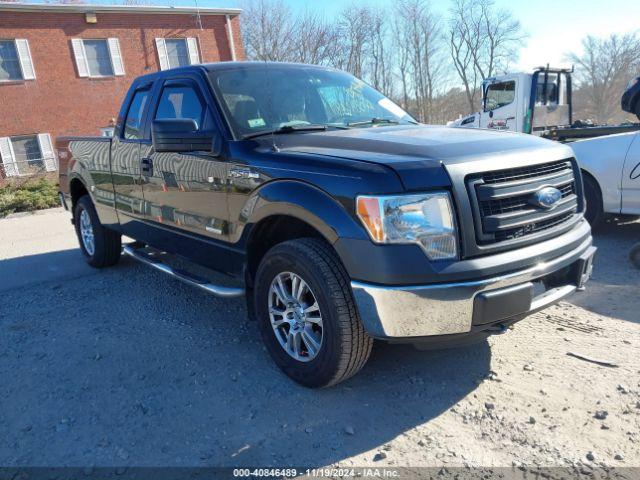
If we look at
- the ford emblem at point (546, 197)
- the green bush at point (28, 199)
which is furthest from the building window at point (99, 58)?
the ford emblem at point (546, 197)

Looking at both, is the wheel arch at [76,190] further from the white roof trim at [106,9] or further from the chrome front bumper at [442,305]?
the white roof trim at [106,9]

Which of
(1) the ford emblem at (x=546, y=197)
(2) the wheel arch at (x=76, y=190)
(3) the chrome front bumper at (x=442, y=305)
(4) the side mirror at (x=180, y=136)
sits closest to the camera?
(3) the chrome front bumper at (x=442, y=305)

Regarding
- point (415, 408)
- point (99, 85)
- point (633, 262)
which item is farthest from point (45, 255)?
point (99, 85)

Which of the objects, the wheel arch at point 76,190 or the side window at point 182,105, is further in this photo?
the wheel arch at point 76,190

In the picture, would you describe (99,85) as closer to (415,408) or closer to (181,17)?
(181,17)

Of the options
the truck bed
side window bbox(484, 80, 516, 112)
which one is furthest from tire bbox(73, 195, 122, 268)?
side window bbox(484, 80, 516, 112)

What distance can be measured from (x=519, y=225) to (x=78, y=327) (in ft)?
11.6

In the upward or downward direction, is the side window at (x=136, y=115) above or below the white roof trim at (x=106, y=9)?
below

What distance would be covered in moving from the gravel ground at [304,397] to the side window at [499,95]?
10.6 meters

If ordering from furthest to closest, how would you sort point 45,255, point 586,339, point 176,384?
point 45,255
point 586,339
point 176,384

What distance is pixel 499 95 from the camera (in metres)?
13.8

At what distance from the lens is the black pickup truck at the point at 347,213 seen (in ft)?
7.50

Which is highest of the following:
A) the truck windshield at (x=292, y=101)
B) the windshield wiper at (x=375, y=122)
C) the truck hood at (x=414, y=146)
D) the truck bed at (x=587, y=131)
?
the truck windshield at (x=292, y=101)

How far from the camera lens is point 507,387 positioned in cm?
276
